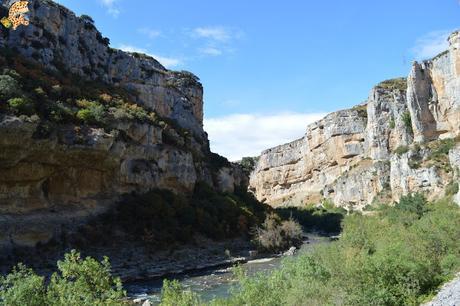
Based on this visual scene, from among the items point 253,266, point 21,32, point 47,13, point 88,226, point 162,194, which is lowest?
point 253,266

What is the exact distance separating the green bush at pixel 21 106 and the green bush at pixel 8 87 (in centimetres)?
67

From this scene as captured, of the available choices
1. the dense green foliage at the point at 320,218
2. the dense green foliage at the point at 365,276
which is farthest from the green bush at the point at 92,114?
the dense green foliage at the point at 320,218

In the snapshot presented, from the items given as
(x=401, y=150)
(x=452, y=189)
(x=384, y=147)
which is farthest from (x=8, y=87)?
(x=384, y=147)

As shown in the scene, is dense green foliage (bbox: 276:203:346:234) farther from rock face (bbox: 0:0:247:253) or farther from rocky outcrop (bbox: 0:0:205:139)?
rocky outcrop (bbox: 0:0:205:139)

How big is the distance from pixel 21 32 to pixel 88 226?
866 inches

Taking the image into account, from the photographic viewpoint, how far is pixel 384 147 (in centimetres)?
8338

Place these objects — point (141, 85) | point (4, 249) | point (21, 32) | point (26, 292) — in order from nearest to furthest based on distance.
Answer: point (26, 292), point (4, 249), point (21, 32), point (141, 85)

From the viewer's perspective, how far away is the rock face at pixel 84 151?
31.0m

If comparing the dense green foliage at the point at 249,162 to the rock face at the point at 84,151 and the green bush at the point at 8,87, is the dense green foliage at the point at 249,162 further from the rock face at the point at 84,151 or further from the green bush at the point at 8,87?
the green bush at the point at 8,87

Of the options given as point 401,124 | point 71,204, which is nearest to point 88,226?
point 71,204

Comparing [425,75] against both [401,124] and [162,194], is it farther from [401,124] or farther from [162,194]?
[162,194]

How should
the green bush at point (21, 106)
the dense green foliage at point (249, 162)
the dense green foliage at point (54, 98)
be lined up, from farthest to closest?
the dense green foliage at point (249, 162) → the dense green foliage at point (54, 98) → the green bush at point (21, 106)

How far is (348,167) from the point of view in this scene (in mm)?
96750

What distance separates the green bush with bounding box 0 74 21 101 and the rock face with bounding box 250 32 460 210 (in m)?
52.6
